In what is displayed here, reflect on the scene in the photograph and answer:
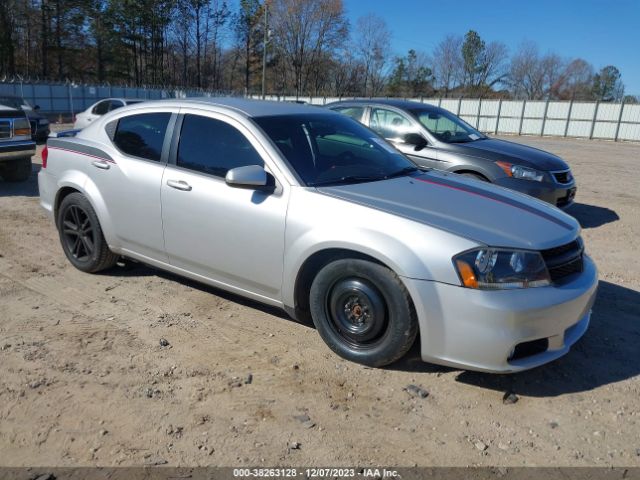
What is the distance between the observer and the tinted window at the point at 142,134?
432 centimetres

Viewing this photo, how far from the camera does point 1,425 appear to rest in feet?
9.06

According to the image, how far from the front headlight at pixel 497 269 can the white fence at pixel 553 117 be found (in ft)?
98.7

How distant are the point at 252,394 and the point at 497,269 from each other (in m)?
1.59

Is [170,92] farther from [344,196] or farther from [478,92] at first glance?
[344,196]

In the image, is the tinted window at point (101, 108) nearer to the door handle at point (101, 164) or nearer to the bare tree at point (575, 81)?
the door handle at point (101, 164)

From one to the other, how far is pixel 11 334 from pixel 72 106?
119ft

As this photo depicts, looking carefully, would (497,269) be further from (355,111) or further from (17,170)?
(17,170)

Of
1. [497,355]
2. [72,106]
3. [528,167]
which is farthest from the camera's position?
[72,106]

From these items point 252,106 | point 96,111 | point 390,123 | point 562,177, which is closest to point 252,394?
point 252,106

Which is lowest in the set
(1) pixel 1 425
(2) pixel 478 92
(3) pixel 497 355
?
(1) pixel 1 425

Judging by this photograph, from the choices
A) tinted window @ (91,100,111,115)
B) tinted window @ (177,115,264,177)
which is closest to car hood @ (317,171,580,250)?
tinted window @ (177,115,264,177)

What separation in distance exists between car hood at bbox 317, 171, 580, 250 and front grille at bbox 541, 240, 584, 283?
0.05 meters

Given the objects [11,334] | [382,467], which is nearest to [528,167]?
[382,467]

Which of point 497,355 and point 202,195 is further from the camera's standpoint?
point 202,195
